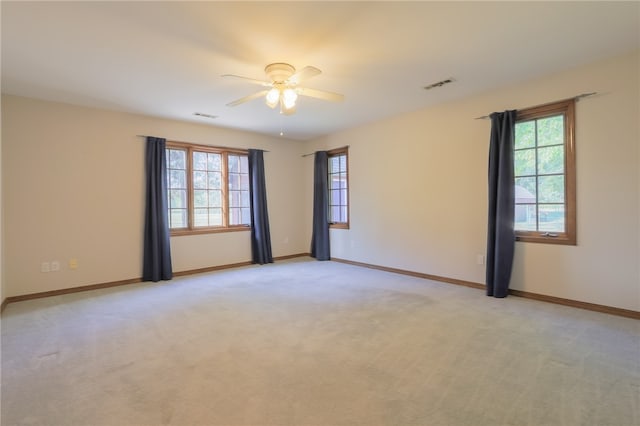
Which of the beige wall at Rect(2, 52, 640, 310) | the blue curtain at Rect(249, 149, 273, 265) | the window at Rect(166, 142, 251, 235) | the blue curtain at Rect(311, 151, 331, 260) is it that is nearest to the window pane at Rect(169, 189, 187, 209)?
the window at Rect(166, 142, 251, 235)

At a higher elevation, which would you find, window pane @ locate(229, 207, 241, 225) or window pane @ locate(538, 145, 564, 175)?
window pane @ locate(538, 145, 564, 175)

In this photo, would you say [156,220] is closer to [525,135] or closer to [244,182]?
[244,182]

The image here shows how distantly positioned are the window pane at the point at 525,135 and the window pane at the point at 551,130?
0.07 metres

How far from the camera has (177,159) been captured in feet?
18.0

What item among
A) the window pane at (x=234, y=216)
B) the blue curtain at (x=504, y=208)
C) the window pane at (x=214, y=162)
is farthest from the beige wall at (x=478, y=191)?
the window pane at (x=214, y=162)

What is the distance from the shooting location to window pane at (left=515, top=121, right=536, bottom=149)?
3.86 meters

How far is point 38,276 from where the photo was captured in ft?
13.7

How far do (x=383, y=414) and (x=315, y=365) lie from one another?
654 millimetres

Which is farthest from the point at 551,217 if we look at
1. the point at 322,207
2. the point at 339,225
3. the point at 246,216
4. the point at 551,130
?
the point at 246,216

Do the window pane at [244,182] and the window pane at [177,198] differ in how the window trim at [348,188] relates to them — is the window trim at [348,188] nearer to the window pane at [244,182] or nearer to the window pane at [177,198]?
the window pane at [244,182]

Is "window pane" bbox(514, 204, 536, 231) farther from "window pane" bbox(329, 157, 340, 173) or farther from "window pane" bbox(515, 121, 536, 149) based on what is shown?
"window pane" bbox(329, 157, 340, 173)

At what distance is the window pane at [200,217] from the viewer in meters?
5.65

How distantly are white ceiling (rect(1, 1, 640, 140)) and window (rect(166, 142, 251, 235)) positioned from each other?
145 cm

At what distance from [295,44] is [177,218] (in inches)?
149
